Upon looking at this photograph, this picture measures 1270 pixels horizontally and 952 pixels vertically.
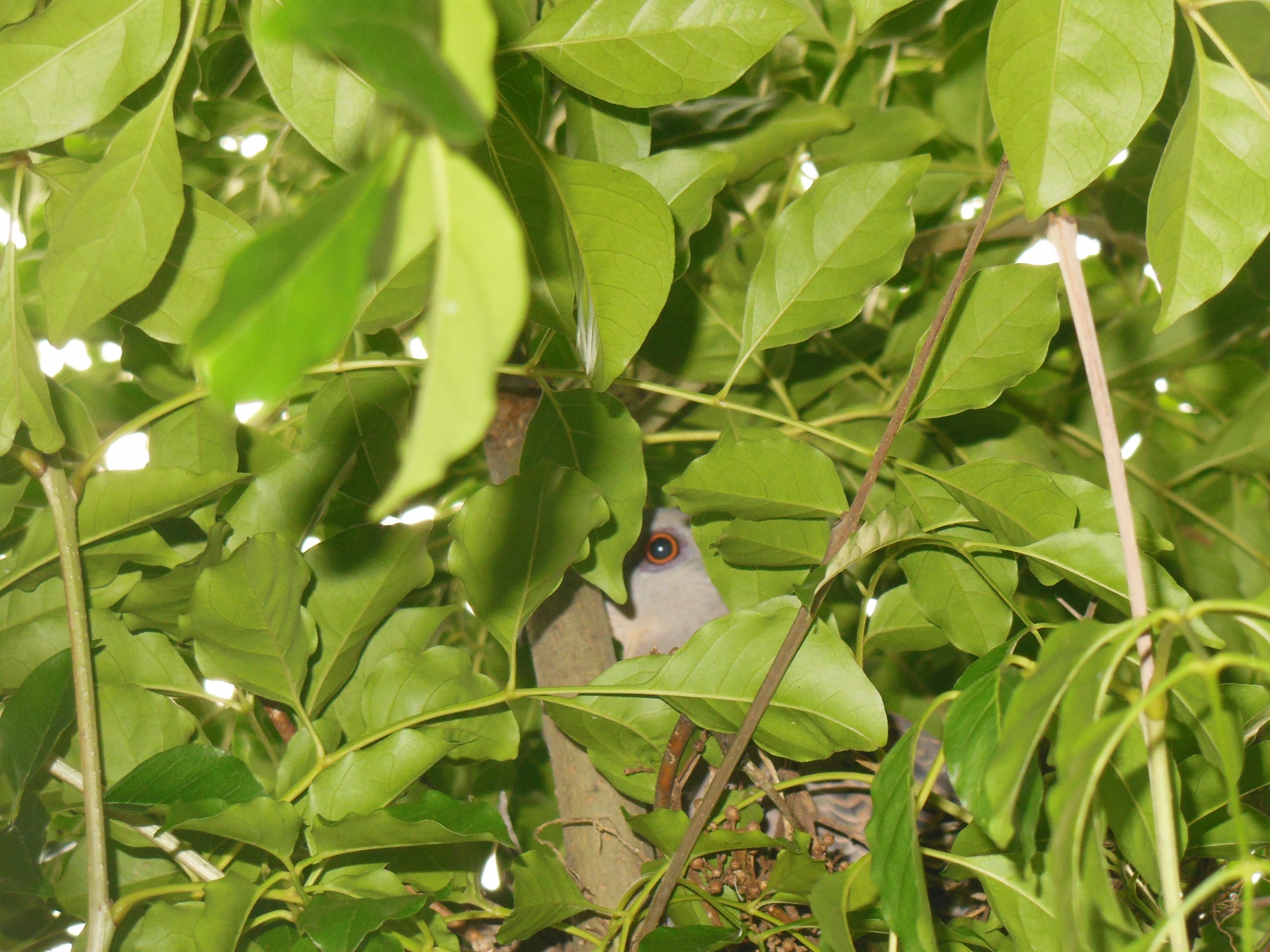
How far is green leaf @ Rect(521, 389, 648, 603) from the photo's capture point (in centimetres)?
58

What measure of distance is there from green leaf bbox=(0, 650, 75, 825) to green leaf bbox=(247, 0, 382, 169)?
1.02 ft

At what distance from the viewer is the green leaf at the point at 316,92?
425mm

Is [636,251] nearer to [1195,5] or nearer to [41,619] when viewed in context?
[1195,5]

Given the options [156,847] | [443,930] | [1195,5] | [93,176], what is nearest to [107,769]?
[156,847]

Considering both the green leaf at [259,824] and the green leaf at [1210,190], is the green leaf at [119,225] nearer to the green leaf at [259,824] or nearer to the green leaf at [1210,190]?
the green leaf at [259,824]

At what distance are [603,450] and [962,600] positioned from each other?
0.22 metres

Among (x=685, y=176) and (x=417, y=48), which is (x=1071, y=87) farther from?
(x=417, y=48)

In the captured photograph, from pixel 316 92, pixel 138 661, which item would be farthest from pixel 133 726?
pixel 316 92

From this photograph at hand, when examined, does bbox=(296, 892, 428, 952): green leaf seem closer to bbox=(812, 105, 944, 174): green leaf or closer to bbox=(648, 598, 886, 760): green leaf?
bbox=(648, 598, 886, 760): green leaf

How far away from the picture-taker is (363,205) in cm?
16

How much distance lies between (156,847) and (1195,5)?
0.66m

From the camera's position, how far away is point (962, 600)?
21.4 inches

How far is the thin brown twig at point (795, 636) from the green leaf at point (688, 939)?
0.5 inches

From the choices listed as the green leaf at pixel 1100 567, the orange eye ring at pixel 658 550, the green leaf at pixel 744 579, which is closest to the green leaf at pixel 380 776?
the green leaf at pixel 744 579
